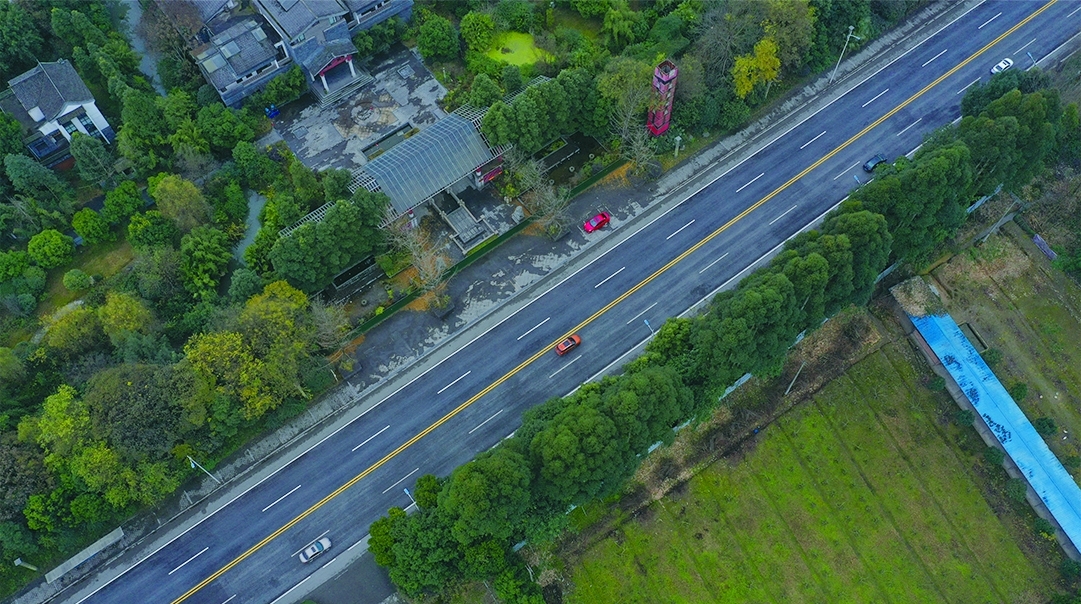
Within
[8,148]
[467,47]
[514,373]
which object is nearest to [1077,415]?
[514,373]

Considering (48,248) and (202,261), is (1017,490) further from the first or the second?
(48,248)

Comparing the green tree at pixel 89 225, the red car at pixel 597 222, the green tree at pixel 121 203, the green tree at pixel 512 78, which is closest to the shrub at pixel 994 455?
the red car at pixel 597 222

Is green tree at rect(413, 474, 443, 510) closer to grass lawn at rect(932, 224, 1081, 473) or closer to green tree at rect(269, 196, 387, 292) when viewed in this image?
green tree at rect(269, 196, 387, 292)

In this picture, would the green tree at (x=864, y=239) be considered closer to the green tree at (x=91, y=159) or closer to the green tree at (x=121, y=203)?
the green tree at (x=121, y=203)

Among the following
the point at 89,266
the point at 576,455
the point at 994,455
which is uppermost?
the point at 89,266

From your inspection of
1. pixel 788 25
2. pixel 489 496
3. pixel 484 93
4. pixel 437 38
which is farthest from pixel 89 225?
pixel 788 25

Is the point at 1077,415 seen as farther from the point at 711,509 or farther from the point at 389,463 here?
the point at 389,463
